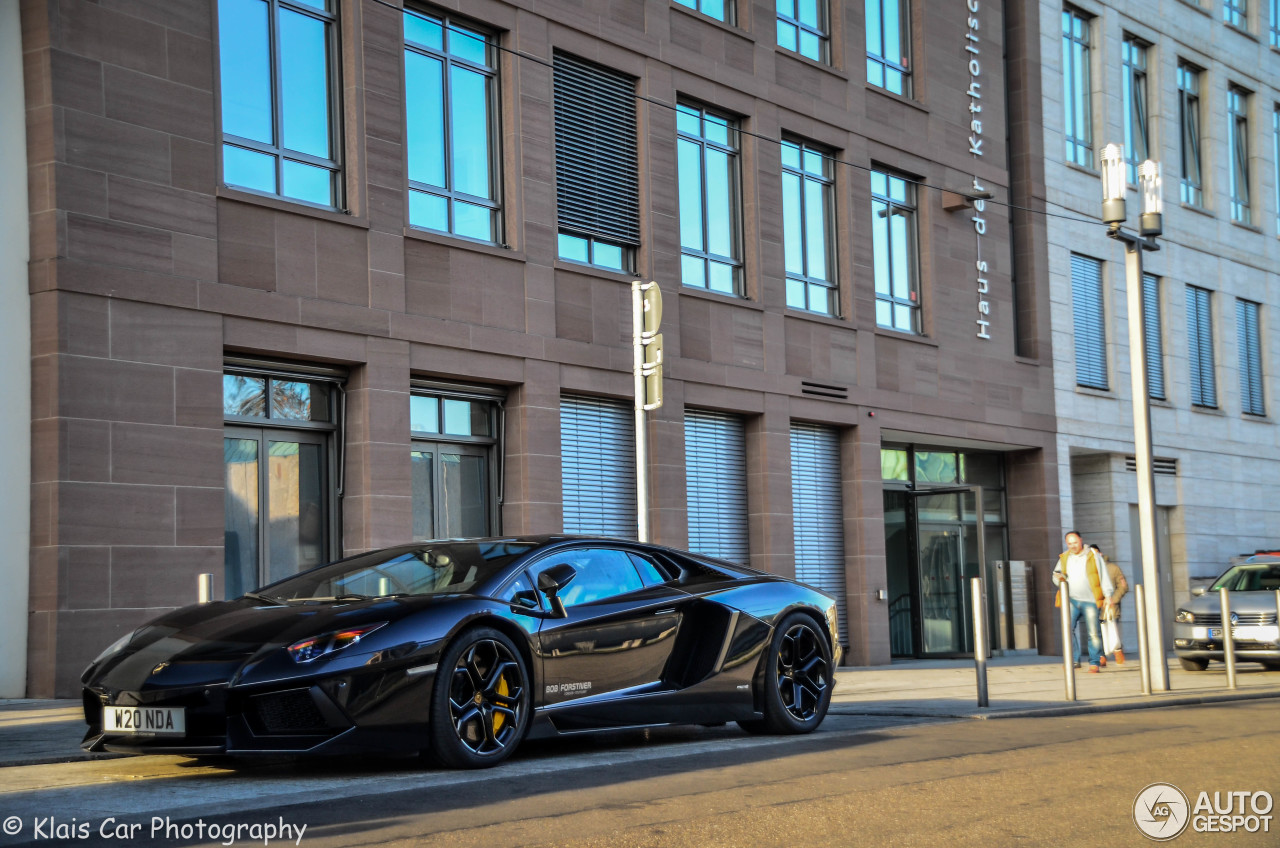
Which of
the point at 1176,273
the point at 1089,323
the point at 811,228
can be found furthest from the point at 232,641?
the point at 1176,273

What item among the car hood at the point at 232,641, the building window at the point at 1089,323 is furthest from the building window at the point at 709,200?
the car hood at the point at 232,641

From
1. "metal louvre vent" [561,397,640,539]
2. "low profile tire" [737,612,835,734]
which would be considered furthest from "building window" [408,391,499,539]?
"low profile tire" [737,612,835,734]

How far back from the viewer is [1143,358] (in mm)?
15711

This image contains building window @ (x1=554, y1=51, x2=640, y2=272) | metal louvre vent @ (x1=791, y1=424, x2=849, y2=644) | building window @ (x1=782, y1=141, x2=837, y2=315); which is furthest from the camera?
building window @ (x1=782, y1=141, x2=837, y2=315)

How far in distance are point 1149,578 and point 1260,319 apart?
20719 mm

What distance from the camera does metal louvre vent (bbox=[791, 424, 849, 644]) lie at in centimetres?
2162

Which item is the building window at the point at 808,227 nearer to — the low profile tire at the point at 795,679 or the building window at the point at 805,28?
the building window at the point at 805,28

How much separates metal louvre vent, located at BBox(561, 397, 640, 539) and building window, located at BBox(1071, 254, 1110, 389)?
1191 cm

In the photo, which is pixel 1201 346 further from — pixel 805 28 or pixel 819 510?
pixel 805 28

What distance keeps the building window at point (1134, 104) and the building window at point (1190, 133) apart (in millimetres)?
1430

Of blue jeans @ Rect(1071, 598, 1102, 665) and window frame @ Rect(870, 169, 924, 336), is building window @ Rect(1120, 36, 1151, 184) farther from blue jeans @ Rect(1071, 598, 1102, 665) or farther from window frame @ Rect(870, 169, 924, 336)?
blue jeans @ Rect(1071, 598, 1102, 665)

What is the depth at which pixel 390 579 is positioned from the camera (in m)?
8.15

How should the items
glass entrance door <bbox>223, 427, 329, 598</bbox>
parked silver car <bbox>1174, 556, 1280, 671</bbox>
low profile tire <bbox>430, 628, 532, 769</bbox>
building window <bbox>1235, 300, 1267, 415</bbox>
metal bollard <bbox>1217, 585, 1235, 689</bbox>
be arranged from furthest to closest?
building window <bbox>1235, 300, 1267, 415</bbox> → parked silver car <bbox>1174, 556, 1280, 671</bbox> → metal bollard <bbox>1217, 585, 1235, 689</bbox> → glass entrance door <bbox>223, 427, 329, 598</bbox> → low profile tire <bbox>430, 628, 532, 769</bbox>

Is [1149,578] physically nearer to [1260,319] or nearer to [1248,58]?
[1260,319]
